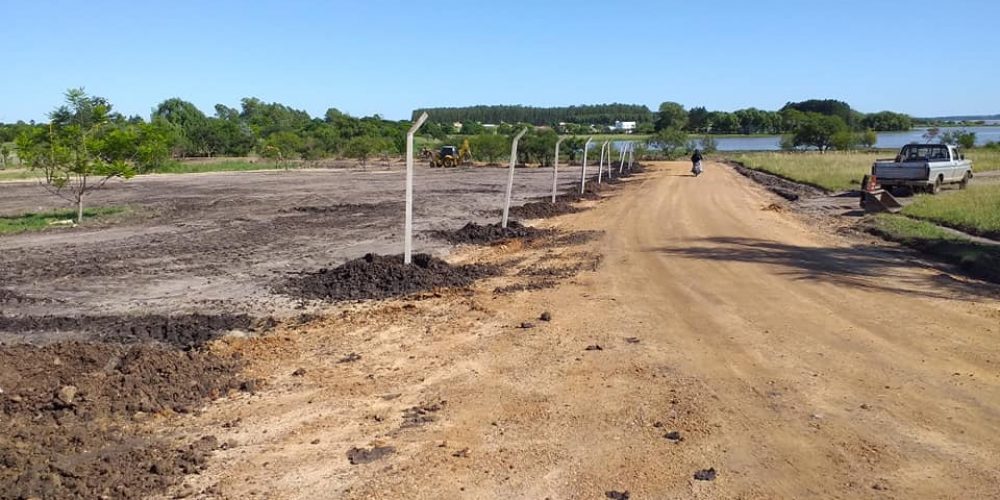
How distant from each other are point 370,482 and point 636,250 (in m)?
10.4

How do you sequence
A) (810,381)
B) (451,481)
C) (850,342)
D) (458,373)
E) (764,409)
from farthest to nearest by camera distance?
(850,342) < (458,373) < (810,381) < (764,409) < (451,481)

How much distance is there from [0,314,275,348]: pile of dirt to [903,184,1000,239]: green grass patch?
14708mm

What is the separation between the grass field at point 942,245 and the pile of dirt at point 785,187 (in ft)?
34.7

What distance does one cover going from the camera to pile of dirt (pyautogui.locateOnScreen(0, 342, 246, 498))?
466cm

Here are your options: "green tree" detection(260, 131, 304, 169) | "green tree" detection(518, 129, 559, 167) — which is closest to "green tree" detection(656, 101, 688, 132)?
"green tree" detection(518, 129, 559, 167)

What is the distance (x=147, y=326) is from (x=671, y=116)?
110336mm

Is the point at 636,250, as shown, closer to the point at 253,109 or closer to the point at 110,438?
the point at 110,438

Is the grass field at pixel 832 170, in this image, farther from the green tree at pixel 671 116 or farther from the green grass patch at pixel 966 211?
the green tree at pixel 671 116

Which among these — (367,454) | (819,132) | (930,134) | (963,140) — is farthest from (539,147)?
(367,454)

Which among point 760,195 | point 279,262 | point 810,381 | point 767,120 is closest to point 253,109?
point 767,120

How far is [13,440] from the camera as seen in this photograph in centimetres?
523

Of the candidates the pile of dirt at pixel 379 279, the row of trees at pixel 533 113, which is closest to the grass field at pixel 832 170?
the pile of dirt at pixel 379 279

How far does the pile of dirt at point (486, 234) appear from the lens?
16938 millimetres

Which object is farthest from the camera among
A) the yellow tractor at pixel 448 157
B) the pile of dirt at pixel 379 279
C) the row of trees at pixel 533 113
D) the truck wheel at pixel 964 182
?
the row of trees at pixel 533 113
